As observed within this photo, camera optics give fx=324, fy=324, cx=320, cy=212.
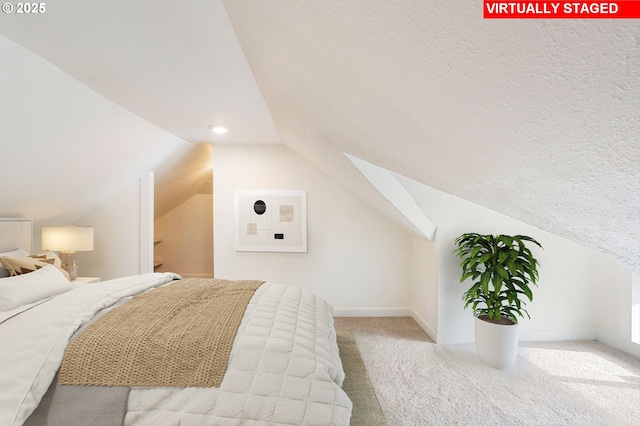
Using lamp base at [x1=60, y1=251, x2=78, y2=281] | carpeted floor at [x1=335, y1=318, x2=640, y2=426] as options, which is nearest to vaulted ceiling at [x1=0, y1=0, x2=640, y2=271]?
carpeted floor at [x1=335, y1=318, x2=640, y2=426]

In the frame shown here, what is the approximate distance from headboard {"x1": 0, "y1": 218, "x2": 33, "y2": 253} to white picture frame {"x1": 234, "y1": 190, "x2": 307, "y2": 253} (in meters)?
1.89

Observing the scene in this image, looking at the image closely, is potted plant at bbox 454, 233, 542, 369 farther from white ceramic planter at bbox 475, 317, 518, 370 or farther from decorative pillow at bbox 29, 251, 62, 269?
decorative pillow at bbox 29, 251, 62, 269

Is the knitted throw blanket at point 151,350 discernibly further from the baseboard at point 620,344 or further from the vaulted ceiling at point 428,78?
the baseboard at point 620,344

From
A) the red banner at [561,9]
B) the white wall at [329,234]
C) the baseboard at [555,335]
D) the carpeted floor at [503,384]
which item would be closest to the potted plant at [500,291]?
the carpeted floor at [503,384]

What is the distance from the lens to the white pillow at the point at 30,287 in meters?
1.86

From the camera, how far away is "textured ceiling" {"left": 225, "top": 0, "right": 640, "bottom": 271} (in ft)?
1.63

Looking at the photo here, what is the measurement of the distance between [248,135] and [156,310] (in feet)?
7.16

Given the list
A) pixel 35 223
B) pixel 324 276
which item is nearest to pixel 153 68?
pixel 35 223

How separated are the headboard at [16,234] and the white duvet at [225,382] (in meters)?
1.55

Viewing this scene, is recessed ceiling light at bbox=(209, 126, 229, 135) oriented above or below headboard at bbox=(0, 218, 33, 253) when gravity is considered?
above

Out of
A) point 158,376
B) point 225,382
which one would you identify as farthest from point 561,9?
point 158,376

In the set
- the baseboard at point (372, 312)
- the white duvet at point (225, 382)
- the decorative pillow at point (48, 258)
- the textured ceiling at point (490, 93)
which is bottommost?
the baseboard at point (372, 312)

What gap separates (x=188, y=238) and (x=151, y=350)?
4594mm

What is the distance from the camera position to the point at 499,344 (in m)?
2.53
